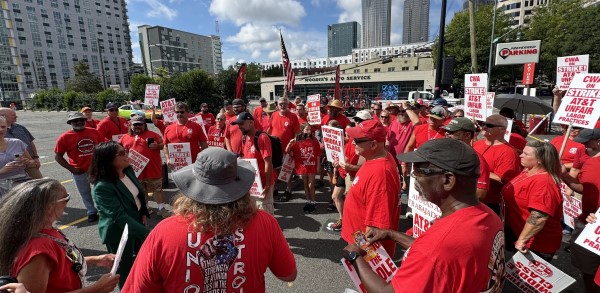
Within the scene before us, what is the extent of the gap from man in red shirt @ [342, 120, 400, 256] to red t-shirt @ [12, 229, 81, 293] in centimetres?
201

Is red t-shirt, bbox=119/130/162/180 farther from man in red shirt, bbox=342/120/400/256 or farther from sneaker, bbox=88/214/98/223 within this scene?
man in red shirt, bbox=342/120/400/256

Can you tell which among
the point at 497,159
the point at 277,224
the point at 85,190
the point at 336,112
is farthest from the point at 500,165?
the point at 85,190

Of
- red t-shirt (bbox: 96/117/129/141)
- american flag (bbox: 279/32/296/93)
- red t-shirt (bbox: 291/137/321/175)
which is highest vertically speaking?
american flag (bbox: 279/32/296/93)

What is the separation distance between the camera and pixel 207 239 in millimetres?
1408

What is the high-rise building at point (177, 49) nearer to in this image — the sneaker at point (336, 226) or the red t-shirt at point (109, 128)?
the red t-shirt at point (109, 128)

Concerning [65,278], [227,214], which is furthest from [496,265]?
[65,278]

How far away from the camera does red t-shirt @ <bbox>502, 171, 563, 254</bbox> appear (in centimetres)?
262

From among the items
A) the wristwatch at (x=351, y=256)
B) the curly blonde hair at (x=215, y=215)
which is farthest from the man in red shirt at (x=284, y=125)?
the curly blonde hair at (x=215, y=215)

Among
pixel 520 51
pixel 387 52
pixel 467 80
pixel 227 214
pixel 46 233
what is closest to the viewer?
pixel 227 214

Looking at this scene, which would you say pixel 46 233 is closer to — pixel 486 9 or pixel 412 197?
pixel 412 197

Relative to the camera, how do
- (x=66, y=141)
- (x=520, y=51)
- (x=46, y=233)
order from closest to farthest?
(x=46, y=233)
(x=66, y=141)
(x=520, y=51)

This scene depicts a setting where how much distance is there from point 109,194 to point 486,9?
170ft

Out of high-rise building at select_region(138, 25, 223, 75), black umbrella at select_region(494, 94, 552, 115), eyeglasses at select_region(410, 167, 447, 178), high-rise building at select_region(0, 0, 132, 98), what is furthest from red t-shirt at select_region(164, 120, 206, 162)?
high-rise building at select_region(138, 25, 223, 75)

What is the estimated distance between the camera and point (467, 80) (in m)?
5.64
